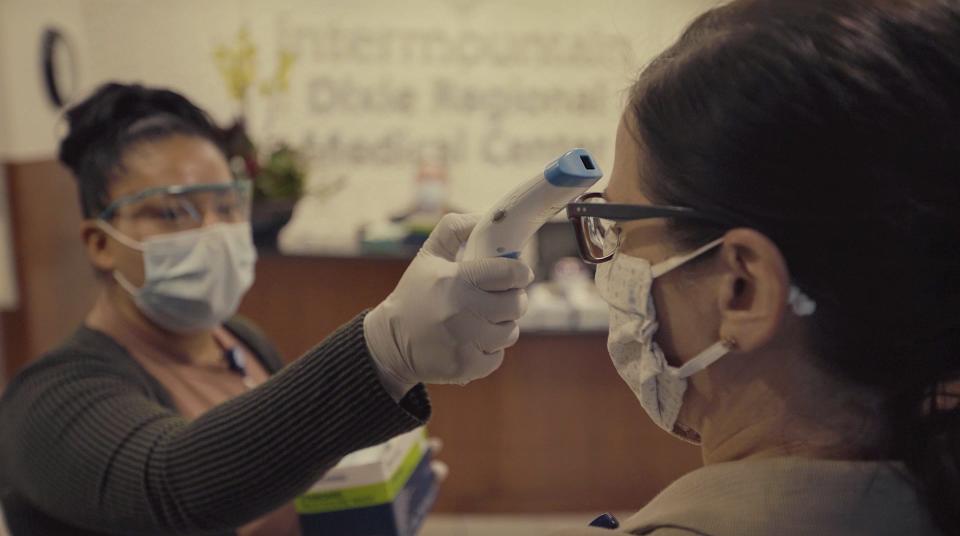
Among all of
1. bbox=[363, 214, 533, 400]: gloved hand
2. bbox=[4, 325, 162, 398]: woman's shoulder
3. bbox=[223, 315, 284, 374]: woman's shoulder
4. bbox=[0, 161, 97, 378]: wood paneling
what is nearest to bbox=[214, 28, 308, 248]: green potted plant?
bbox=[0, 161, 97, 378]: wood paneling

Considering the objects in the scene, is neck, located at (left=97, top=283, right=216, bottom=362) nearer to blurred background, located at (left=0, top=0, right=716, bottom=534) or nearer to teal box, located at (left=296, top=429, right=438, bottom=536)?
teal box, located at (left=296, top=429, right=438, bottom=536)

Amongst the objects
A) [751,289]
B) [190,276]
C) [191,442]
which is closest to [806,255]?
[751,289]

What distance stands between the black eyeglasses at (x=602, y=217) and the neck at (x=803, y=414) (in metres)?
0.16

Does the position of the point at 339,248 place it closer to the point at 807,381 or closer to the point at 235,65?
the point at 235,65

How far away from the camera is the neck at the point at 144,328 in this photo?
1426 millimetres

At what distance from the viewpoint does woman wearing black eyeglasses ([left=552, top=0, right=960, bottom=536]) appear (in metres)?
0.62

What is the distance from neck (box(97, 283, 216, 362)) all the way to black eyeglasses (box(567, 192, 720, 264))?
923 mm

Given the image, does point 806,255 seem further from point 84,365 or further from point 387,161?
point 387,161

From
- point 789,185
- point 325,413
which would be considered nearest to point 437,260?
point 325,413

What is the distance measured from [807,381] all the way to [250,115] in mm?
4093

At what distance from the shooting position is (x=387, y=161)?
4.54 metres

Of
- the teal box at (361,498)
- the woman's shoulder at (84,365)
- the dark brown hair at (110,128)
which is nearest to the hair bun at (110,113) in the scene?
the dark brown hair at (110,128)

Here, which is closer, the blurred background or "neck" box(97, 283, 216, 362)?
"neck" box(97, 283, 216, 362)

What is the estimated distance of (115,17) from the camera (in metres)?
4.29
